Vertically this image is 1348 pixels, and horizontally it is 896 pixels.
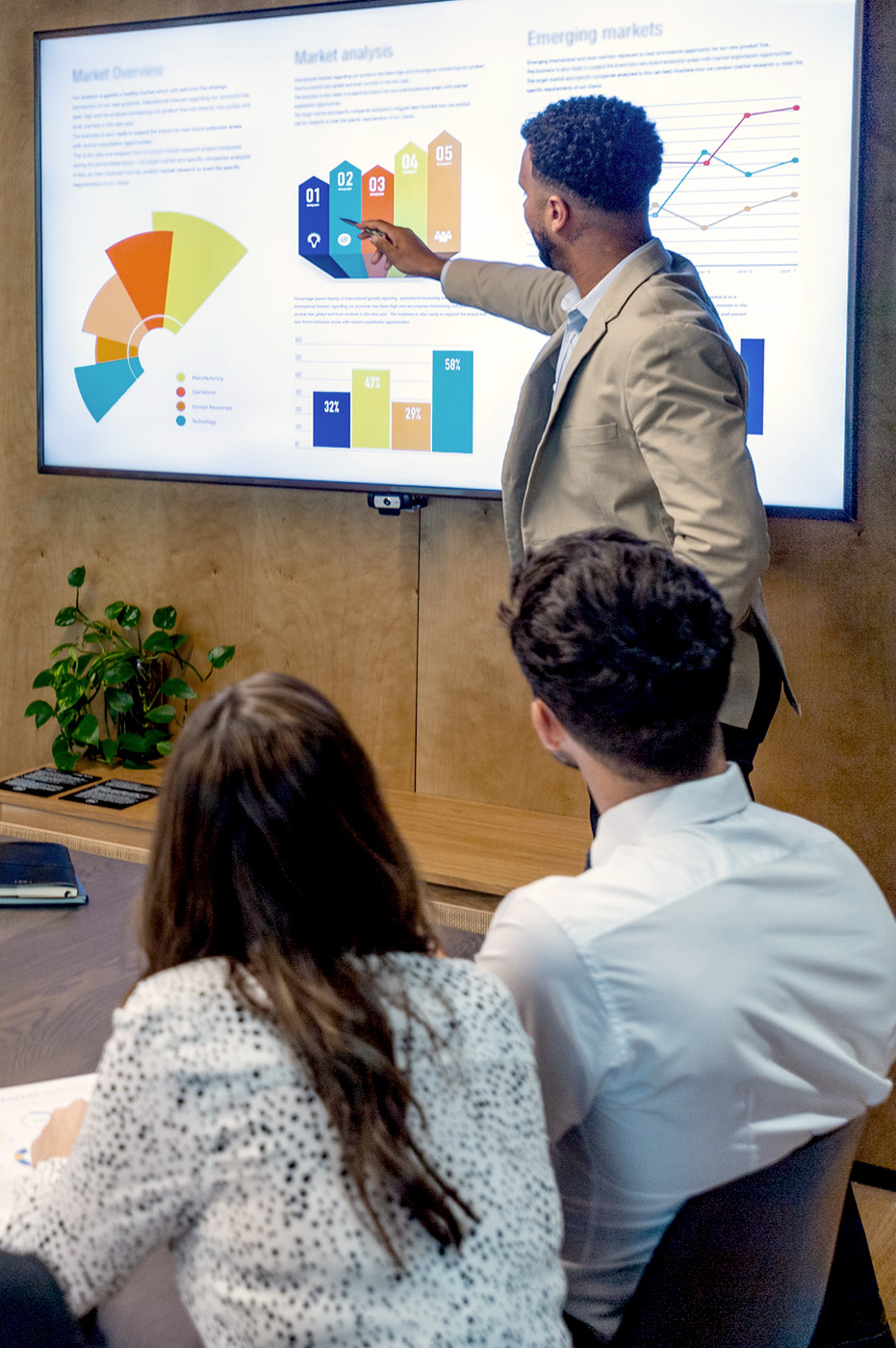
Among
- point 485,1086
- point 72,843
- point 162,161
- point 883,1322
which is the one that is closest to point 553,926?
point 485,1086

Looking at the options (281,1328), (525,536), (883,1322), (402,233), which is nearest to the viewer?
(281,1328)

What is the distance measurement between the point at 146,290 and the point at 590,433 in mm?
1432

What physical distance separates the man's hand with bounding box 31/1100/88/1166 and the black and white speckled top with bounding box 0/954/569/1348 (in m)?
0.13

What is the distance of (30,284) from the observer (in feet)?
10.6

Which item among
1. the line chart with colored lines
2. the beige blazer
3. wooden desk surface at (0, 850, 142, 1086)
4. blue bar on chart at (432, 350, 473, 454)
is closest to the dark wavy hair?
wooden desk surface at (0, 850, 142, 1086)

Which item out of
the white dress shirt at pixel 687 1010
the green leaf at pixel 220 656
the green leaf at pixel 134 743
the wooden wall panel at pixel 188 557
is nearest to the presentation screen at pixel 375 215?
the wooden wall panel at pixel 188 557

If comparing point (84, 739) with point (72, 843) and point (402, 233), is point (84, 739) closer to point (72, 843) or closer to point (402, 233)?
point (72, 843)

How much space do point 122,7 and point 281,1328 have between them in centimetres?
307

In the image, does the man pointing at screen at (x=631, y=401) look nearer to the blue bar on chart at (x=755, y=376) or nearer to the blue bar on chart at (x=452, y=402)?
the blue bar on chart at (x=755, y=376)

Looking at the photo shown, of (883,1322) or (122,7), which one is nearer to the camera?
(883,1322)

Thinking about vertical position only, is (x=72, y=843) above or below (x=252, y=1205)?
below

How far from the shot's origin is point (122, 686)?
3125 mm

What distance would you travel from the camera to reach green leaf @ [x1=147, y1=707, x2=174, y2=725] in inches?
120

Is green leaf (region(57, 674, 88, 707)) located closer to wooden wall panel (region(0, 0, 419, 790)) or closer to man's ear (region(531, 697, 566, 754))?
wooden wall panel (region(0, 0, 419, 790))
